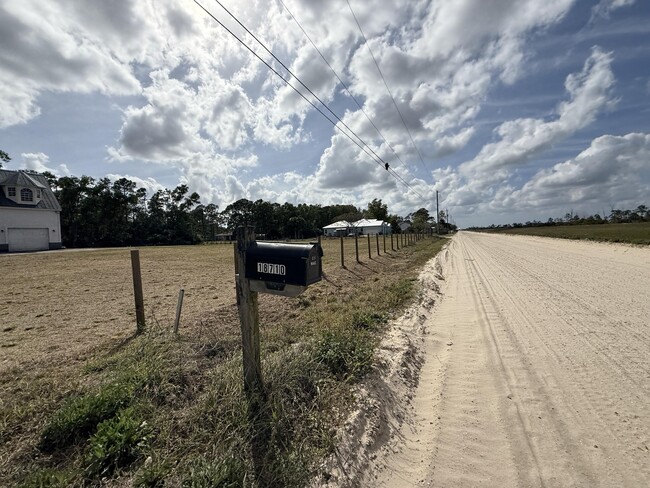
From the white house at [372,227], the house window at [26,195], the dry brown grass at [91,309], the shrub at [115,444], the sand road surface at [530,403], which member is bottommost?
the sand road surface at [530,403]

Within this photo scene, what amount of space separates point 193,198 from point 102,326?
66915mm

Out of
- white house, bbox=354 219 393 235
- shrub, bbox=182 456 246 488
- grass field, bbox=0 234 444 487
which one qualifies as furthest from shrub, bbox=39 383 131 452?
white house, bbox=354 219 393 235

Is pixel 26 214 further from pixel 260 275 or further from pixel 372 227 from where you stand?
pixel 372 227

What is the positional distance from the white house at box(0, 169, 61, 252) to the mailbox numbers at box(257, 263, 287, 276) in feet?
131

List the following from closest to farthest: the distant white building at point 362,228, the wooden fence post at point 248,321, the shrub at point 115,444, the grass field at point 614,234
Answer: the shrub at point 115,444, the wooden fence post at point 248,321, the grass field at point 614,234, the distant white building at point 362,228

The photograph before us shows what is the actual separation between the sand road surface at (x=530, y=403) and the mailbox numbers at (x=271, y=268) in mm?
1660

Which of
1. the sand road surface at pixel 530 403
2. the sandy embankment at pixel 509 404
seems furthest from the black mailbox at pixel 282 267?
the sand road surface at pixel 530 403

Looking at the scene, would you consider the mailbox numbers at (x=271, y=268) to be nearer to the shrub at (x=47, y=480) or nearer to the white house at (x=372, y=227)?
the shrub at (x=47, y=480)

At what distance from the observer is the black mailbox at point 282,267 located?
98.3 inches

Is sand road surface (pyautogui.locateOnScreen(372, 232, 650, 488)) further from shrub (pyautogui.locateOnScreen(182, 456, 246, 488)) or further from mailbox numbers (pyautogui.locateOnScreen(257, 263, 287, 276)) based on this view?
mailbox numbers (pyautogui.locateOnScreen(257, 263, 287, 276))

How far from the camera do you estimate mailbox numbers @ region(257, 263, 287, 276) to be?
2557mm

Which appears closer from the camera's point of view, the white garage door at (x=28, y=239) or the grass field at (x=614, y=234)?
the grass field at (x=614, y=234)

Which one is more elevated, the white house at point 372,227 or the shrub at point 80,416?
the white house at point 372,227

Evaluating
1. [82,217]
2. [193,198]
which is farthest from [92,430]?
[193,198]
